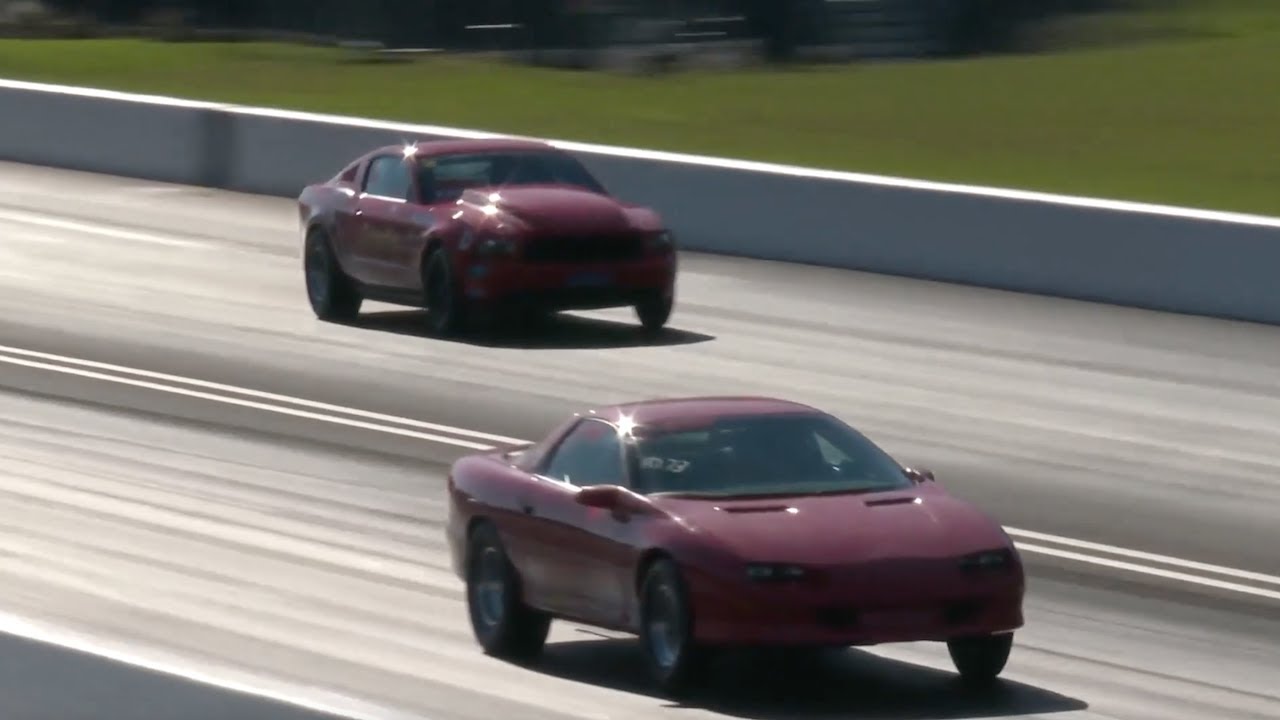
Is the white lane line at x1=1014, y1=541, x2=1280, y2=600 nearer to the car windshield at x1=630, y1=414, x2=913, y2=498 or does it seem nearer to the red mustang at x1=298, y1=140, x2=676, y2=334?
the car windshield at x1=630, y1=414, x2=913, y2=498

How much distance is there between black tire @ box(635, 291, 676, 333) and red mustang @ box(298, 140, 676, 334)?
0.01 m

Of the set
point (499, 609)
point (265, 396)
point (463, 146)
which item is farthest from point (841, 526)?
point (463, 146)

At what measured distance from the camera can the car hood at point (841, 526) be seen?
925cm

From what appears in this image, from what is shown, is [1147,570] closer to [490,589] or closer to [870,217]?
[490,589]

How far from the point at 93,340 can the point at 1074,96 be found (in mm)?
19837

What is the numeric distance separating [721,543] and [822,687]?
85 cm

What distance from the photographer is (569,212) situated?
19.4 m

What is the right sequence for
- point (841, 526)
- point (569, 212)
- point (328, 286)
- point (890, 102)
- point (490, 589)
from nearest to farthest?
point (841, 526)
point (490, 589)
point (569, 212)
point (328, 286)
point (890, 102)

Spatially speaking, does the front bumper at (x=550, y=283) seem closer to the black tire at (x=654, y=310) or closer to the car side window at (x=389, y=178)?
the black tire at (x=654, y=310)

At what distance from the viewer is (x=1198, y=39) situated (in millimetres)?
46219

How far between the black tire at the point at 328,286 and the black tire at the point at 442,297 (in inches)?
41.4

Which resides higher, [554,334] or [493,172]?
[493,172]

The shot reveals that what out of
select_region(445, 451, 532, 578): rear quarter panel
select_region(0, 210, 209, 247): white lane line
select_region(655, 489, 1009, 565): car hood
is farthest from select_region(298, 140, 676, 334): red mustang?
select_region(655, 489, 1009, 565): car hood

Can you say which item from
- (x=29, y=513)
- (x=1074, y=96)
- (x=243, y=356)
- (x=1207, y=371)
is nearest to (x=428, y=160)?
(x=243, y=356)
